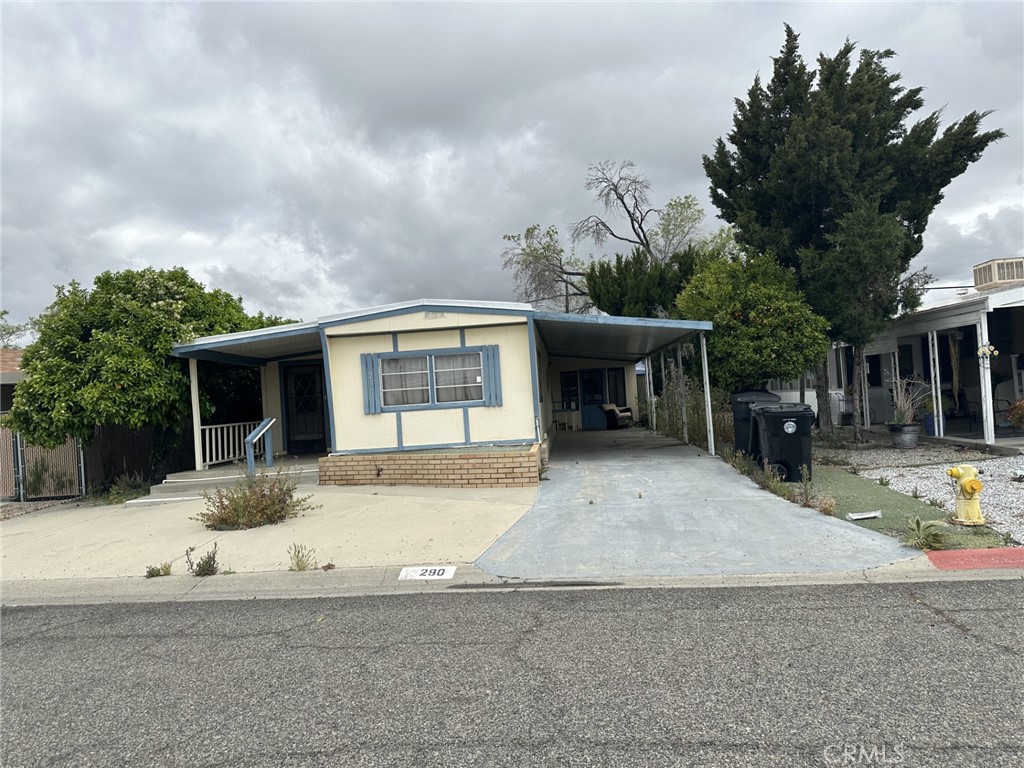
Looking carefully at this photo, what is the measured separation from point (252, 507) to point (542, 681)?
5.57 metres

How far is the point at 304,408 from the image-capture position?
14.6m

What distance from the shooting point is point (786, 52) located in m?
14.5

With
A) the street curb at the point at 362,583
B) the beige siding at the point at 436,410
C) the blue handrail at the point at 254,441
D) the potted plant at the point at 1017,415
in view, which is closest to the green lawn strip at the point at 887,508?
the street curb at the point at 362,583

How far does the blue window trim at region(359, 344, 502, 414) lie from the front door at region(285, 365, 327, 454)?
3.65m

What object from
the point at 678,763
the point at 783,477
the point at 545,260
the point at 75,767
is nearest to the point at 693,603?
the point at 678,763

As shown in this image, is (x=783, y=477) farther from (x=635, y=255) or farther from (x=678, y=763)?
(x=635, y=255)

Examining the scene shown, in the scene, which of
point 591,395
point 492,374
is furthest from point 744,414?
point 591,395

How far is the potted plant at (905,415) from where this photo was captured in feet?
45.6

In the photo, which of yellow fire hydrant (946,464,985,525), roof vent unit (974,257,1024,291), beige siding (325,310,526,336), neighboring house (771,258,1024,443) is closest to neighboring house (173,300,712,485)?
beige siding (325,310,526,336)

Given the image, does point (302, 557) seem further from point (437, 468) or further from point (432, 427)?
point (432, 427)

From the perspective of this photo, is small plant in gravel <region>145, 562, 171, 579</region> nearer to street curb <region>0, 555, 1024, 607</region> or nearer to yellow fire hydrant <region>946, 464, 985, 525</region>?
street curb <region>0, 555, 1024, 607</region>

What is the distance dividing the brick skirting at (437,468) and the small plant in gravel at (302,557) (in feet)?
12.2

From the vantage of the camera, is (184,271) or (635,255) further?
(635,255)

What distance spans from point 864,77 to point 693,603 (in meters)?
13.3
